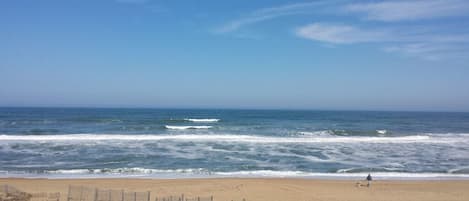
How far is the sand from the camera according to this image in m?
17.3

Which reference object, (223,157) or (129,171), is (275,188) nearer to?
(129,171)

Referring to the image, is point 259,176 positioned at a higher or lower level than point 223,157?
lower

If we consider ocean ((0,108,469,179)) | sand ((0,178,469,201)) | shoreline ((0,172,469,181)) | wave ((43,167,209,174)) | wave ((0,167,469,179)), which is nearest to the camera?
sand ((0,178,469,201))

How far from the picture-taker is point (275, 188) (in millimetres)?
18469

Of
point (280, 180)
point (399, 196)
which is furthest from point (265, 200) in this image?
point (399, 196)

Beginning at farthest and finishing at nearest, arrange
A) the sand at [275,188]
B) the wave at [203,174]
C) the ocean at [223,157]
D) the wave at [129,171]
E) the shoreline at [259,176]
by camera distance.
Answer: the ocean at [223,157], the wave at [129,171], the wave at [203,174], the shoreline at [259,176], the sand at [275,188]

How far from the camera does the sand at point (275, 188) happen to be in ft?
56.6

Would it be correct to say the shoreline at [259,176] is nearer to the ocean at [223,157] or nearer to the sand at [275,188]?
the ocean at [223,157]

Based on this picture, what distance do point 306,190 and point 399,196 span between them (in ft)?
11.7

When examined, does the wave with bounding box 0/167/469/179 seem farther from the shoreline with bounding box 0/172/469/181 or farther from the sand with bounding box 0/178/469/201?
the sand with bounding box 0/178/469/201

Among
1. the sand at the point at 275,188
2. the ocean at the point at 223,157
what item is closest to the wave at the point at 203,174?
the ocean at the point at 223,157

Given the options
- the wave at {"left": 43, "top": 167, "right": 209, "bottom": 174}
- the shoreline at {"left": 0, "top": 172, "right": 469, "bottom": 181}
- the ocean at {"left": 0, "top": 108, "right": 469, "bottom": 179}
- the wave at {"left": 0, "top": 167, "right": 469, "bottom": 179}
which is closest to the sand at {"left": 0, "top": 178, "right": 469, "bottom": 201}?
the shoreline at {"left": 0, "top": 172, "right": 469, "bottom": 181}

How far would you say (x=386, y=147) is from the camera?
114 ft

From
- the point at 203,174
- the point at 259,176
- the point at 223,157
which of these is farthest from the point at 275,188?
the point at 223,157
